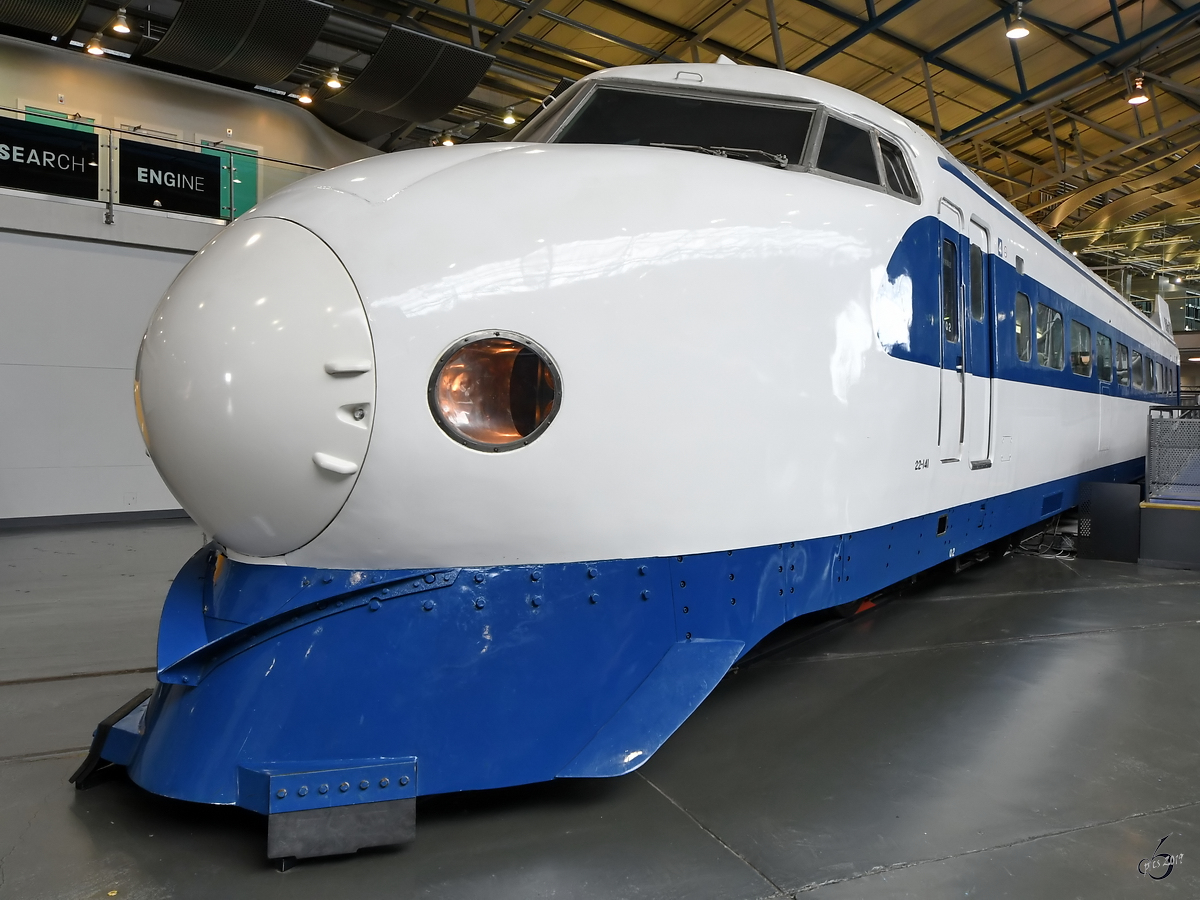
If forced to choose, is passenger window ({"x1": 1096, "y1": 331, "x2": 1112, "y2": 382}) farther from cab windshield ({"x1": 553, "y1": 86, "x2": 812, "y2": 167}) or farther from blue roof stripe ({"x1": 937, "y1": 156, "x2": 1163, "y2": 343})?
cab windshield ({"x1": 553, "y1": 86, "x2": 812, "y2": 167})

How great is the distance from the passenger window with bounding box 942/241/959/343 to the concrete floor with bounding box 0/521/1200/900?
175 centimetres

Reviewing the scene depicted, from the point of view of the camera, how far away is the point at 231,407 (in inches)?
94.2

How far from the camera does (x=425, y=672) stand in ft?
8.27

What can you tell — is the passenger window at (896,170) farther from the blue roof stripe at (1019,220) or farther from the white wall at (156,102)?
the white wall at (156,102)

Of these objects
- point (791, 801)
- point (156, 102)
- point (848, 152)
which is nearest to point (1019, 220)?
point (848, 152)

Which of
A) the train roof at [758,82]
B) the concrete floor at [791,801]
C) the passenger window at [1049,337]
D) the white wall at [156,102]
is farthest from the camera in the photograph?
the white wall at [156,102]

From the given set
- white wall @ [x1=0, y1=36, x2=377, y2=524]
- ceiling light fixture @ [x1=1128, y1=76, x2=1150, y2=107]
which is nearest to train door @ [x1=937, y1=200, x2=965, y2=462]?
white wall @ [x1=0, y1=36, x2=377, y2=524]

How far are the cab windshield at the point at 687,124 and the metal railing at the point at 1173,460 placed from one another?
652 cm

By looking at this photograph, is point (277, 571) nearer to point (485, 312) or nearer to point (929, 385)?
point (485, 312)

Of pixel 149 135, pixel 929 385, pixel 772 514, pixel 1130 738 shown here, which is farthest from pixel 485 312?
pixel 149 135

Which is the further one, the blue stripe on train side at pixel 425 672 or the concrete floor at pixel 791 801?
the blue stripe on train side at pixel 425 672

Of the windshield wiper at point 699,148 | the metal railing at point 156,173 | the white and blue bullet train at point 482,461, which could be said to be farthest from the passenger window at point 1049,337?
the metal railing at point 156,173

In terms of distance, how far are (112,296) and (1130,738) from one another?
12.6 m

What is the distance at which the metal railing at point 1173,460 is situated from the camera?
26.8ft
